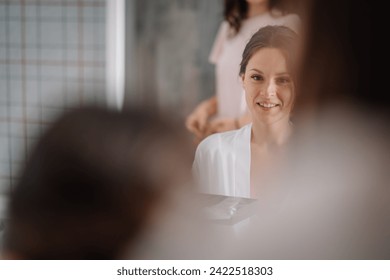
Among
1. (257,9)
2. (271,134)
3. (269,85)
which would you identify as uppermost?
(257,9)

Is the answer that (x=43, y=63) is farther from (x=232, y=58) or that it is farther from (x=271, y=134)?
(x=271, y=134)

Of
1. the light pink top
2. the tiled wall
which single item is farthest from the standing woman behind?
the tiled wall

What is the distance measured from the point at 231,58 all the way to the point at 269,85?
0.33 feet

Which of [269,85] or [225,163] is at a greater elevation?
[269,85]

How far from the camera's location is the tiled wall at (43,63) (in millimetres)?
1283

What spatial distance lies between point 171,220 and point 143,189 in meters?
0.09

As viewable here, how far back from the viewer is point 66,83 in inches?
50.7

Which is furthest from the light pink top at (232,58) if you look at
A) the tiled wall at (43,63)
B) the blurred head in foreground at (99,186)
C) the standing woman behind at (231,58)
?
the tiled wall at (43,63)

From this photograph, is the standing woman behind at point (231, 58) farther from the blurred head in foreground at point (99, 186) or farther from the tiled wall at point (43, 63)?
the tiled wall at point (43, 63)

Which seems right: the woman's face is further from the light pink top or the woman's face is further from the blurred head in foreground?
the blurred head in foreground

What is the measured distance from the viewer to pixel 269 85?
1.25m

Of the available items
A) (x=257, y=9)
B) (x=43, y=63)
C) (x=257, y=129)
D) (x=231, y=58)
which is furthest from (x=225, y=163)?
(x=43, y=63)

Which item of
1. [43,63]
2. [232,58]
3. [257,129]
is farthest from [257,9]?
[43,63]
